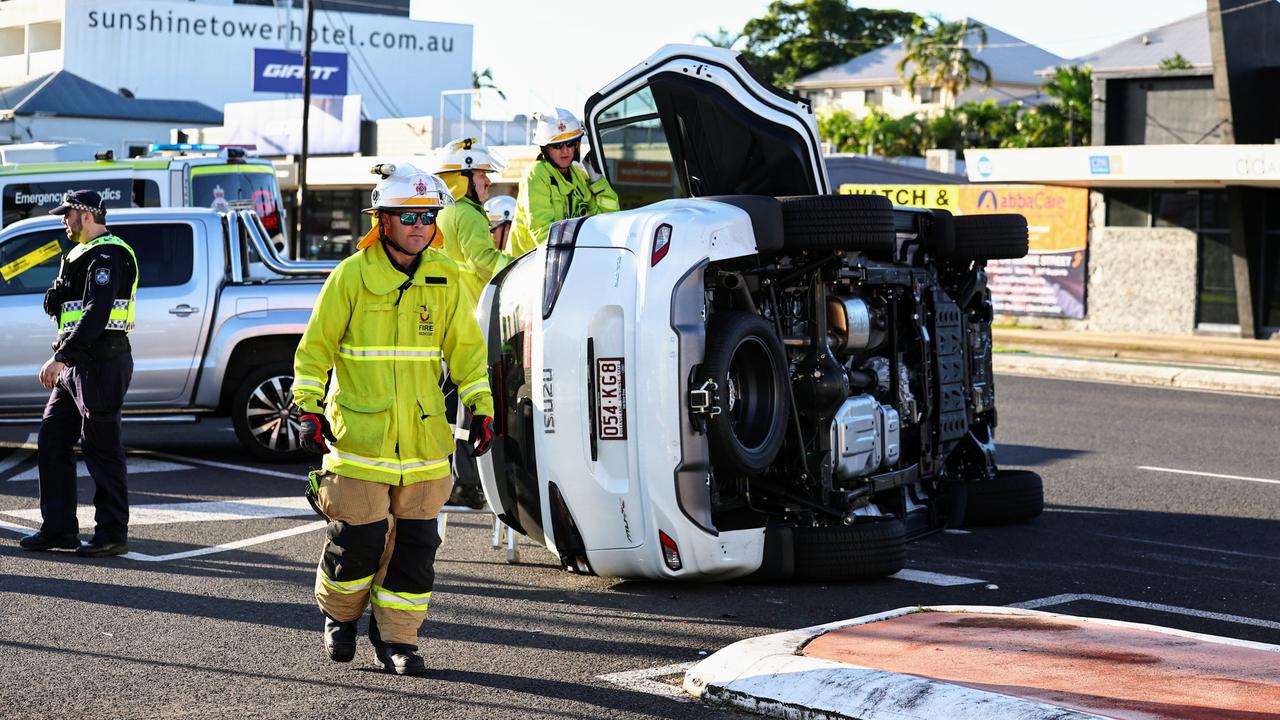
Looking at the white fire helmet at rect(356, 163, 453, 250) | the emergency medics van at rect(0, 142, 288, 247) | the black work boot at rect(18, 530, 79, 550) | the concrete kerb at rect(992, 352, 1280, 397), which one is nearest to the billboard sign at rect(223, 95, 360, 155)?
the concrete kerb at rect(992, 352, 1280, 397)

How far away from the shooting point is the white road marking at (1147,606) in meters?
6.91

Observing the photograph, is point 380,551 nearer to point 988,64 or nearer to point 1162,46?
point 1162,46

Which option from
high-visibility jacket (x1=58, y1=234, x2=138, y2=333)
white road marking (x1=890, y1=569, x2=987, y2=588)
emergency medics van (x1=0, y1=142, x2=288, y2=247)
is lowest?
white road marking (x1=890, y1=569, x2=987, y2=588)

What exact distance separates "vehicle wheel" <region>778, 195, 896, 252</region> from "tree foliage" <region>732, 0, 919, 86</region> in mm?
82713

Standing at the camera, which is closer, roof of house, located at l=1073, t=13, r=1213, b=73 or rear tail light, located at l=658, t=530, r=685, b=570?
rear tail light, located at l=658, t=530, r=685, b=570

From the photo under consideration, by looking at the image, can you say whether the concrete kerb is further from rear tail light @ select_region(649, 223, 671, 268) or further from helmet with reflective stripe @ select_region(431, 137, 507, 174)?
rear tail light @ select_region(649, 223, 671, 268)

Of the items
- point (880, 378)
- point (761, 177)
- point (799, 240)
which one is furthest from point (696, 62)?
point (880, 378)

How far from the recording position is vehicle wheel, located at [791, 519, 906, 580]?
293 inches

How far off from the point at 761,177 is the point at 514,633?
3.31 m

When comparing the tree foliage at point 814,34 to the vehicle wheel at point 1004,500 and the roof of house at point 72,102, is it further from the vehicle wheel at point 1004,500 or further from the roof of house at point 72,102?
the vehicle wheel at point 1004,500

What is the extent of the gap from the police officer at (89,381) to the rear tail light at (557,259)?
2.55 m

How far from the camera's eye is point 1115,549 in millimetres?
8625

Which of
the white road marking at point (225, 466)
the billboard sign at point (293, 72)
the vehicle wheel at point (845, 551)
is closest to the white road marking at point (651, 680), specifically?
the vehicle wheel at point (845, 551)

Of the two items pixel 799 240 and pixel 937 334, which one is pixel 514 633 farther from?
pixel 937 334
